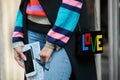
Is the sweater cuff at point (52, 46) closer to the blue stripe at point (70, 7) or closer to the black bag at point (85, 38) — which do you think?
the black bag at point (85, 38)

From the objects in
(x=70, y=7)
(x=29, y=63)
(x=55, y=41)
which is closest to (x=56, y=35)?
(x=55, y=41)

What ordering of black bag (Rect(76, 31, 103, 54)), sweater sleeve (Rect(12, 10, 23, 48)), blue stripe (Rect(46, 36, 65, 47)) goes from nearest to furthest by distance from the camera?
blue stripe (Rect(46, 36, 65, 47)) → black bag (Rect(76, 31, 103, 54)) → sweater sleeve (Rect(12, 10, 23, 48))

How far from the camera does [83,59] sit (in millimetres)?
2834

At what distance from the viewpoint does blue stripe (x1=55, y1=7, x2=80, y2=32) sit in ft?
8.71

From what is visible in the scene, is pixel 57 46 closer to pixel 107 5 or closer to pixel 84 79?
pixel 84 79

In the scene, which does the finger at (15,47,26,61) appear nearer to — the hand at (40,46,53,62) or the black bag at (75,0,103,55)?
the hand at (40,46,53,62)

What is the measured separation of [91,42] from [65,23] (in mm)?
260

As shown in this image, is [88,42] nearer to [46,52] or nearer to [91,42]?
[91,42]

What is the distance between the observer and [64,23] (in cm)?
267

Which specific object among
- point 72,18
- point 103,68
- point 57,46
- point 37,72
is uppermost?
point 72,18

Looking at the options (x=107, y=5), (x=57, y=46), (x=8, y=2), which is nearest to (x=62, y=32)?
(x=57, y=46)

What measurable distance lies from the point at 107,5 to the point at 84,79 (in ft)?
6.44

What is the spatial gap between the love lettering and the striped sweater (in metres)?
0.13

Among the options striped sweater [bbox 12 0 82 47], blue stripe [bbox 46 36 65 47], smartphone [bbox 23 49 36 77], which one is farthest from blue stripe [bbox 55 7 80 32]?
smartphone [bbox 23 49 36 77]
